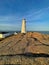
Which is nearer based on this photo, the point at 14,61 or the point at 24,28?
the point at 14,61

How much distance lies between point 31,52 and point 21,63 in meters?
0.98

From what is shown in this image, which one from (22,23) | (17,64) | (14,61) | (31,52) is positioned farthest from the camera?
(22,23)

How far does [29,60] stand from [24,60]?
13cm

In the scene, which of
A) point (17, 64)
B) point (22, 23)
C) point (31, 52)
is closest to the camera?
point (17, 64)

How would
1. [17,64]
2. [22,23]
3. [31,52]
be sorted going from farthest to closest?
[22,23], [31,52], [17,64]

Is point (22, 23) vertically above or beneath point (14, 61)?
above

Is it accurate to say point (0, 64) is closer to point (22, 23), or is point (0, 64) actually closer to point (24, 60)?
point (24, 60)

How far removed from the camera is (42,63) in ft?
9.55

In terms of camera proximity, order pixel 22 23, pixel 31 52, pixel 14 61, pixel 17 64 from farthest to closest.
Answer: pixel 22 23
pixel 31 52
pixel 14 61
pixel 17 64

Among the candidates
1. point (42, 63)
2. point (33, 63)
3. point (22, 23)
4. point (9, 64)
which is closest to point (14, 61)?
point (9, 64)

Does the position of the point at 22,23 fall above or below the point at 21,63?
above

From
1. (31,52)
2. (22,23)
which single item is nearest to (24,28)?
(22,23)

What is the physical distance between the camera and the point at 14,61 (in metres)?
3.03

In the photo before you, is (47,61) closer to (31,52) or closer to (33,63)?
(33,63)
